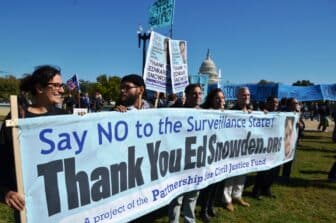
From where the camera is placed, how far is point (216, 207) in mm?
6270

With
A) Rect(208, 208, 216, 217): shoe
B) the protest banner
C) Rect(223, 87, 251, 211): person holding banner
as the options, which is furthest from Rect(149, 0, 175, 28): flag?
Rect(208, 208, 216, 217): shoe

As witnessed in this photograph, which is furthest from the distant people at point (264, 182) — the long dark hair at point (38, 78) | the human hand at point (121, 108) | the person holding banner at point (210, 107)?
the long dark hair at point (38, 78)

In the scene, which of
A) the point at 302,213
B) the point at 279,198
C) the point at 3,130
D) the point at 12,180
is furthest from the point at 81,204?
the point at 279,198

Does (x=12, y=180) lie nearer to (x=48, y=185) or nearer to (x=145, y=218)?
(x=48, y=185)

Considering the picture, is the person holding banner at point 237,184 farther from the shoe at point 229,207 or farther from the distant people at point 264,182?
the distant people at point 264,182

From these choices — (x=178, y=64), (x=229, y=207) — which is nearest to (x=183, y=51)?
(x=178, y=64)

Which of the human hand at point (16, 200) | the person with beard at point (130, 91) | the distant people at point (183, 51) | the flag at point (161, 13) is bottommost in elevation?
the human hand at point (16, 200)

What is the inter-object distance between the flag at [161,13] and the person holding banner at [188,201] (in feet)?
16.7

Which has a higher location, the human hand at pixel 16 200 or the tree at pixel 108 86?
the human hand at pixel 16 200

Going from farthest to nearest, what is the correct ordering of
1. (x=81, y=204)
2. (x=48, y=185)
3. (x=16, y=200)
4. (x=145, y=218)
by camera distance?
(x=145, y=218) < (x=81, y=204) < (x=48, y=185) < (x=16, y=200)

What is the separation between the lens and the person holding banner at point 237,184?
6.03 m

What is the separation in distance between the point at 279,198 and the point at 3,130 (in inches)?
217

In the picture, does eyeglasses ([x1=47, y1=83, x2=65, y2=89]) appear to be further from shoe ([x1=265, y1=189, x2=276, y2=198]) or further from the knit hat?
shoe ([x1=265, y1=189, x2=276, y2=198])

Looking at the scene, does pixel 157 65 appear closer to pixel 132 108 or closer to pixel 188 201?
pixel 188 201
